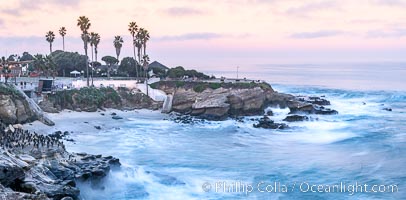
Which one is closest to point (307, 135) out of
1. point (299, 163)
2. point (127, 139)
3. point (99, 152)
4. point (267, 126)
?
point (267, 126)

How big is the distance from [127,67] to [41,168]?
62126 mm

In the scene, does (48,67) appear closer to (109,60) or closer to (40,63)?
(40,63)

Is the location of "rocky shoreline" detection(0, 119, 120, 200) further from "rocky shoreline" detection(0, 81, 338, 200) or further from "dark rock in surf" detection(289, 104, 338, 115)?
"dark rock in surf" detection(289, 104, 338, 115)

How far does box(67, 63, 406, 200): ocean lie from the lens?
94.1 feet

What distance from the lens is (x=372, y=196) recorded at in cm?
2798

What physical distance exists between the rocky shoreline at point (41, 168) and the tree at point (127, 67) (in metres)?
48.2

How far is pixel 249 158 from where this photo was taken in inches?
1471

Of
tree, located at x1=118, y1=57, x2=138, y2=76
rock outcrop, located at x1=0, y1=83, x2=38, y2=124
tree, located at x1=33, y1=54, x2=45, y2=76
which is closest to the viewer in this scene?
rock outcrop, located at x1=0, y1=83, x2=38, y2=124

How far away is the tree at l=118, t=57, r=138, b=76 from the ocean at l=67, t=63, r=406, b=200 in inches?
1129

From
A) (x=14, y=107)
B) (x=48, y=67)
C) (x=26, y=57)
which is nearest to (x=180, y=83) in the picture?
(x=48, y=67)

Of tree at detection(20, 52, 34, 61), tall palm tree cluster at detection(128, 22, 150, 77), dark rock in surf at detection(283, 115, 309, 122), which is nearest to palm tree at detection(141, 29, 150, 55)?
tall palm tree cluster at detection(128, 22, 150, 77)

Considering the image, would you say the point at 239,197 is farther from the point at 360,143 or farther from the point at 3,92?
the point at 3,92

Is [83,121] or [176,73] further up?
[176,73]

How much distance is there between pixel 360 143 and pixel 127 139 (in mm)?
21619
